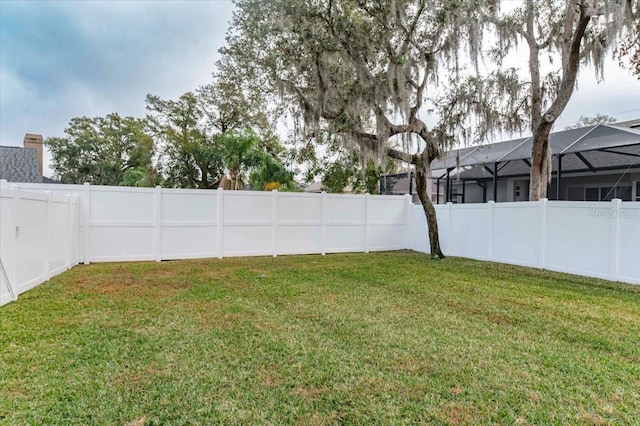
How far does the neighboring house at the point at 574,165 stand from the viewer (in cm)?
1014

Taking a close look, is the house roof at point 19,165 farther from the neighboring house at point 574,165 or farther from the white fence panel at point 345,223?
the neighboring house at point 574,165

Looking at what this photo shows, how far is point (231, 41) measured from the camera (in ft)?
30.1

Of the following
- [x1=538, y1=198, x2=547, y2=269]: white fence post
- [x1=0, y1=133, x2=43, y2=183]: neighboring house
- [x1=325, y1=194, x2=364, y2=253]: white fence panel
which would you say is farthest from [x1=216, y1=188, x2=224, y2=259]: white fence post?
[x1=0, y1=133, x2=43, y2=183]: neighboring house

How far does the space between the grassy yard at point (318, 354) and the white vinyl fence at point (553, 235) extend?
68 cm

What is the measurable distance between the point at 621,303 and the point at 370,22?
6546 mm

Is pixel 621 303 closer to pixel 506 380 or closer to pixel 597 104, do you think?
pixel 506 380

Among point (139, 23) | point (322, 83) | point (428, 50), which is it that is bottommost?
point (322, 83)

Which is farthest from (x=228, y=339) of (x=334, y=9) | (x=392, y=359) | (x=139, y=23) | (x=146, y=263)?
(x=139, y=23)

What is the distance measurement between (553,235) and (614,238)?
3.55 feet

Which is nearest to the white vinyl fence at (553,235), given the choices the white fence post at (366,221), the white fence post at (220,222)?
the white fence post at (366,221)

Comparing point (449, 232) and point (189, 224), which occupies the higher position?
point (189, 224)

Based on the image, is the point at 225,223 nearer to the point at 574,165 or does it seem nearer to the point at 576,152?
the point at 576,152

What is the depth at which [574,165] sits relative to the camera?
Result: 1225 cm

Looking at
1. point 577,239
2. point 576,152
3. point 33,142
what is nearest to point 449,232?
point 577,239
